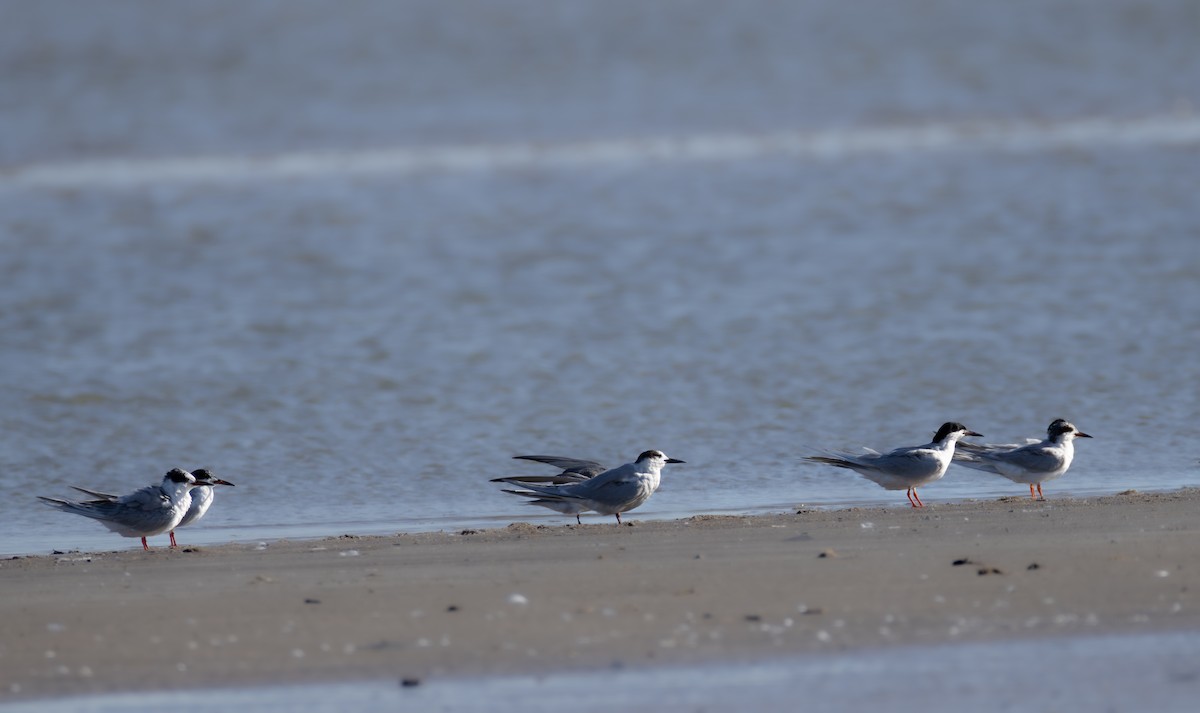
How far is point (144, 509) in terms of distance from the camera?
7.84 m

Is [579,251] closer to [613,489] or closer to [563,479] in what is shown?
[563,479]

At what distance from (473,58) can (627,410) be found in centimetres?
1592

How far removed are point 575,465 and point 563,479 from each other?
10.3 inches

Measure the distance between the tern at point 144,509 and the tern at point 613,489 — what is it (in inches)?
60.5

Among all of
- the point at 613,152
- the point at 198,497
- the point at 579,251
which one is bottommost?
the point at 198,497

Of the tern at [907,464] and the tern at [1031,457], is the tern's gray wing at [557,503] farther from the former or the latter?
the tern at [1031,457]

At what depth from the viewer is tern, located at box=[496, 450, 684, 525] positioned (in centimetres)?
813

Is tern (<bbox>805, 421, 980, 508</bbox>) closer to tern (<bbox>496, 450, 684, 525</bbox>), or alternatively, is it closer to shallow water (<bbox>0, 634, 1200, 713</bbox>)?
tern (<bbox>496, 450, 684, 525</bbox>)

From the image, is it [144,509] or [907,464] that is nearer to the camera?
[144,509]

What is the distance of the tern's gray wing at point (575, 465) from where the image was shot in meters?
8.64

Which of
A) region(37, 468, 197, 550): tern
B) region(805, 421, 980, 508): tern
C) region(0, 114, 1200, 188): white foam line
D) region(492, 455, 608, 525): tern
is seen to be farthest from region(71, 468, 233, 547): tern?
region(0, 114, 1200, 188): white foam line

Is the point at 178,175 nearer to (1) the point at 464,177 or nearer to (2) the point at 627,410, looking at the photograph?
(1) the point at 464,177

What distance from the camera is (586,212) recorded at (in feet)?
58.2

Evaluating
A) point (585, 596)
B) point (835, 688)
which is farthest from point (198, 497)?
point (835, 688)
